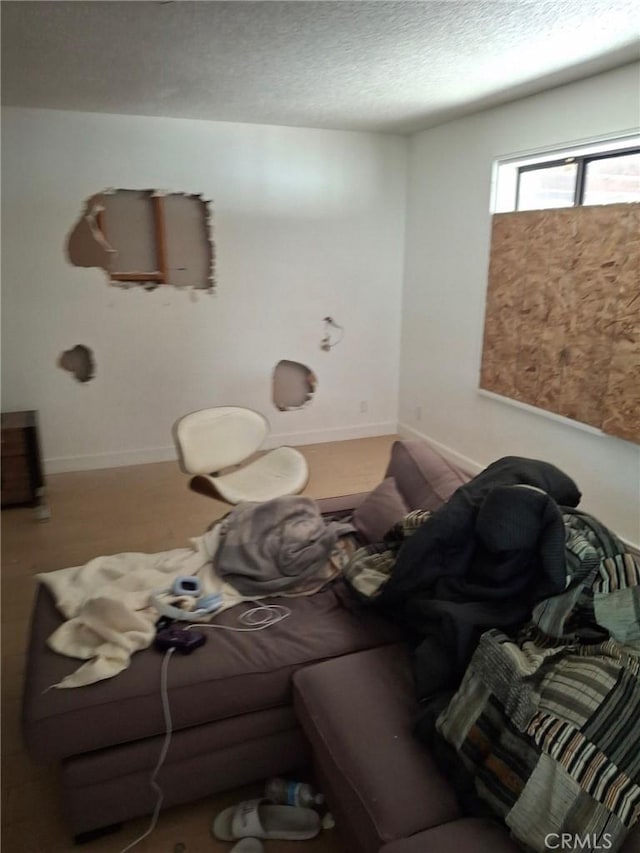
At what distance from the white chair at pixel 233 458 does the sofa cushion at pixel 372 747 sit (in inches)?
55.3

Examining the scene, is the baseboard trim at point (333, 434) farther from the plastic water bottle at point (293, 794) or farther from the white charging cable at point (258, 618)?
the plastic water bottle at point (293, 794)

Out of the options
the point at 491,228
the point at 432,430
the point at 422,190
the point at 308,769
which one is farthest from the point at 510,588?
the point at 422,190

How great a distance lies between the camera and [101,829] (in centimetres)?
169

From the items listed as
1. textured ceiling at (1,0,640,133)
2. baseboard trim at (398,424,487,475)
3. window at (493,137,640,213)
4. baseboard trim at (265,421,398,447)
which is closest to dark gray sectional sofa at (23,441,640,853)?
textured ceiling at (1,0,640,133)

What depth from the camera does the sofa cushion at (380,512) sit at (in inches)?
87.7

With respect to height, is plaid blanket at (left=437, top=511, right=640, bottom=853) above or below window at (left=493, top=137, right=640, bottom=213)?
below

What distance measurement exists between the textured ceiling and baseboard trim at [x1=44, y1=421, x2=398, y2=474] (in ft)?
7.57

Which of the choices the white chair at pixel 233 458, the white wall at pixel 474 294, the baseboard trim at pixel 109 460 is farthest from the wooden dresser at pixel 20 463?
the white wall at pixel 474 294

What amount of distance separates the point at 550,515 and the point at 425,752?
658 millimetres

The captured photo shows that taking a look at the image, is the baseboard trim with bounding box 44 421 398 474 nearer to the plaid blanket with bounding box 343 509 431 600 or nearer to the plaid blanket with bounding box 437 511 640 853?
the plaid blanket with bounding box 343 509 431 600

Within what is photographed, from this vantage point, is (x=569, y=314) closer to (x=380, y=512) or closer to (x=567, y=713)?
(x=380, y=512)

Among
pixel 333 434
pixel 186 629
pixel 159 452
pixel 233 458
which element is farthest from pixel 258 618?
pixel 333 434

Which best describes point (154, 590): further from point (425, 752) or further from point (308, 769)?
point (425, 752)
